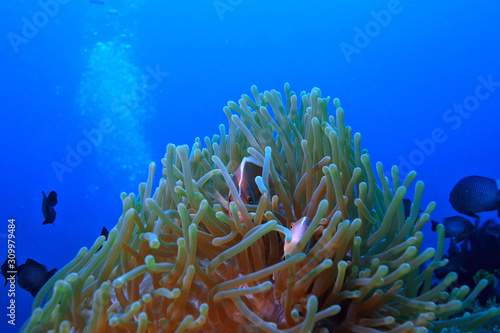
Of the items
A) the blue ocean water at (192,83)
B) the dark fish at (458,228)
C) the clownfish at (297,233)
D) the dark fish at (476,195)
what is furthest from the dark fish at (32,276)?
the blue ocean water at (192,83)

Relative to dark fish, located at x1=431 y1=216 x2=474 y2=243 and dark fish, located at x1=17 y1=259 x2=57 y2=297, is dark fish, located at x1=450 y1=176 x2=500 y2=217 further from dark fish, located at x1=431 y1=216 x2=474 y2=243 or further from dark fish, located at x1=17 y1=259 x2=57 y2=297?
dark fish, located at x1=17 y1=259 x2=57 y2=297

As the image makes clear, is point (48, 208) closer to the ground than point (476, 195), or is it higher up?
higher up

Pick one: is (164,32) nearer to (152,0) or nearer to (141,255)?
(152,0)

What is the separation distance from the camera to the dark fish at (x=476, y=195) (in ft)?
13.2

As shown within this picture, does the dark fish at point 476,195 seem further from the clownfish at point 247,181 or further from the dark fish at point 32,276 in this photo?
the dark fish at point 32,276

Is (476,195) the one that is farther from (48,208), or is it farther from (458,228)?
(48,208)

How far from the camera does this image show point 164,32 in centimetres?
1439

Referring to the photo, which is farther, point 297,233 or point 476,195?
point 476,195

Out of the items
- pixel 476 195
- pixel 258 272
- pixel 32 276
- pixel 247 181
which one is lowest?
pixel 258 272

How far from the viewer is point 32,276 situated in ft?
12.3

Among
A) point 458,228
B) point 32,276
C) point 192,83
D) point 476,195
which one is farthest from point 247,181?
point 192,83

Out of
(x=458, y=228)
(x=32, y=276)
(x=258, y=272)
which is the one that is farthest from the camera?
(x=458, y=228)

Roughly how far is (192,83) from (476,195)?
12.2 meters

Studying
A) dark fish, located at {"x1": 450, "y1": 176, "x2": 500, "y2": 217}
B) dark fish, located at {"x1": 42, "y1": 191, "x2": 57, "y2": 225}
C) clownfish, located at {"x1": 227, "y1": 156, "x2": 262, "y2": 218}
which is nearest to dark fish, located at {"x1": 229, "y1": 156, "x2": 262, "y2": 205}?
clownfish, located at {"x1": 227, "y1": 156, "x2": 262, "y2": 218}
